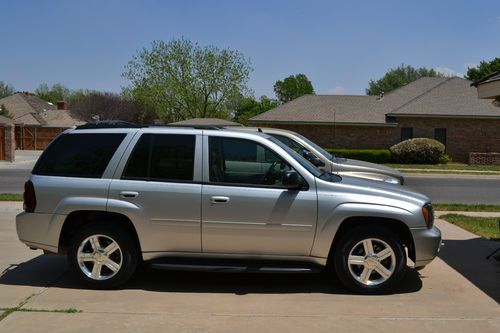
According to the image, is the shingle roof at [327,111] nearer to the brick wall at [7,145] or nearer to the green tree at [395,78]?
the brick wall at [7,145]

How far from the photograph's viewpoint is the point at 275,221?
19.1ft

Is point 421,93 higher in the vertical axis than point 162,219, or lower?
higher

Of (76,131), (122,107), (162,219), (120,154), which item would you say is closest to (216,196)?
(162,219)

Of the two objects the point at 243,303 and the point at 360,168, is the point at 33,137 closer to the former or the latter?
the point at 360,168

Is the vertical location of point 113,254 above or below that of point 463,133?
below

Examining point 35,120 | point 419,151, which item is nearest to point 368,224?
point 419,151

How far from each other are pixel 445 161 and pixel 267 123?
35.0ft

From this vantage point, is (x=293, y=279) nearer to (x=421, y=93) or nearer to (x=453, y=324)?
(x=453, y=324)

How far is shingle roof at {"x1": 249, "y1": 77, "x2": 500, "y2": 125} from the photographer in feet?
108

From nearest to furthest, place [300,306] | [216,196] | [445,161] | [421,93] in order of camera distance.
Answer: [300,306], [216,196], [445,161], [421,93]

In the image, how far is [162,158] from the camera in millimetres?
→ 6098

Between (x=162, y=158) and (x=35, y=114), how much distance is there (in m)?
53.9

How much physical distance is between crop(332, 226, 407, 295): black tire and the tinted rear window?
2.79 m

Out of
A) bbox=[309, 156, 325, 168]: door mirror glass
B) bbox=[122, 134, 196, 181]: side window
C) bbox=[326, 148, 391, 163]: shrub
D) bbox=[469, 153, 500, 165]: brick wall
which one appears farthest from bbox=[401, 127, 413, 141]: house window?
bbox=[122, 134, 196, 181]: side window
